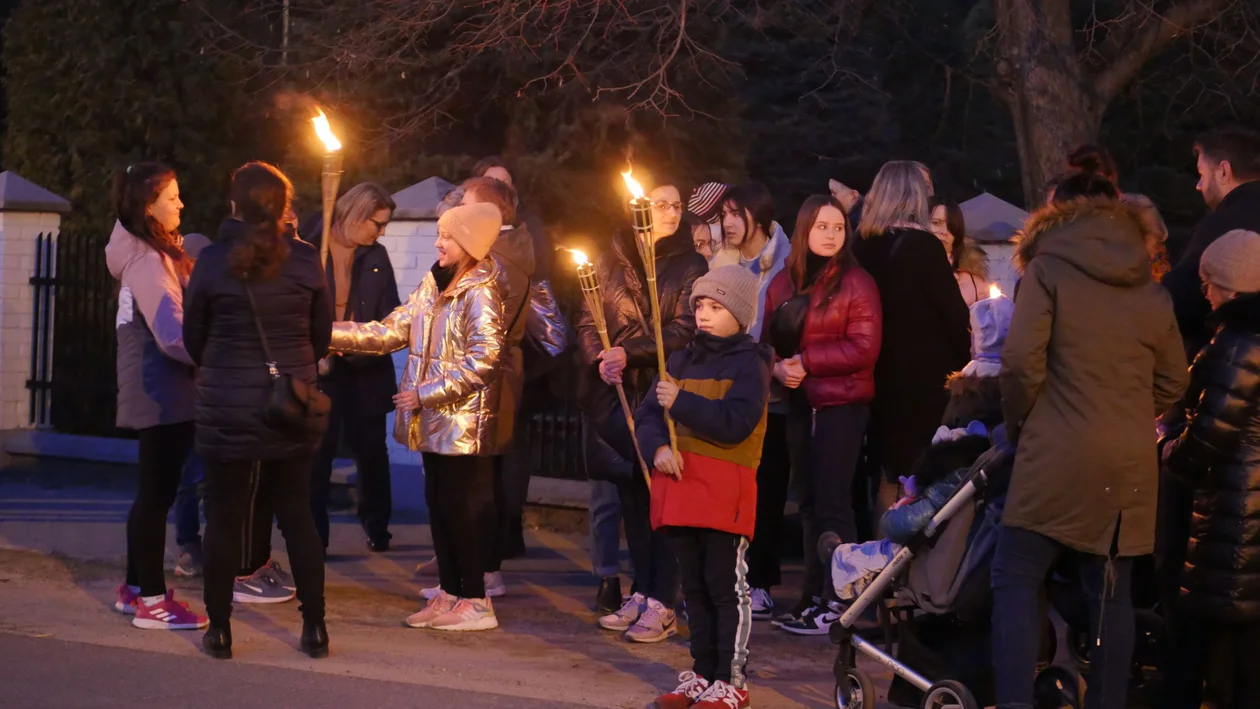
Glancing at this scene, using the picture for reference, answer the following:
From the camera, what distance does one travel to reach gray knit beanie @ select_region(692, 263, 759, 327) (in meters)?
5.74

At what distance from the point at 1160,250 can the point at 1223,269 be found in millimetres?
724

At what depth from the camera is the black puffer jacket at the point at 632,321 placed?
694cm

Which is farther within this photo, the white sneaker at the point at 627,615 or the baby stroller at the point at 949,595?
the white sneaker at the point at 627,615

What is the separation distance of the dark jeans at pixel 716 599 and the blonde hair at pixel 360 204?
10.7ft

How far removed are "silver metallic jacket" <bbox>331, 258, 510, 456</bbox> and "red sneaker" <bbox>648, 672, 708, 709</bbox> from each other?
1.58 meters

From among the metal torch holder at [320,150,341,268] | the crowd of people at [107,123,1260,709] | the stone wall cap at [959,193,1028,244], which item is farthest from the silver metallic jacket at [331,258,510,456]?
the stone wall cap at [959,193,1028,244]

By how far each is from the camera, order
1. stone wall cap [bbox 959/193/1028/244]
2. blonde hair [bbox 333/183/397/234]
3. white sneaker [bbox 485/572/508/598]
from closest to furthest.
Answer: white sneaker [bbox 485/572/508/598]
blonde hair [bbox 333/183/397/234]
stone wall cap [bbox 959/193/1028/244]

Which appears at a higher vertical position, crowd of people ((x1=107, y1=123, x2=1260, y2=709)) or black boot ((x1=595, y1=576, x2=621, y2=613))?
crowd of people ((x1=107, y1=123, x2=1260, y2=709))

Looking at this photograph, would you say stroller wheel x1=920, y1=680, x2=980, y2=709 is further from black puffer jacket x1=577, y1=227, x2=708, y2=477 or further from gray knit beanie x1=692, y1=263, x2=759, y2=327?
black puffer jacket x1=577, y1=227, x2=708, y2=477

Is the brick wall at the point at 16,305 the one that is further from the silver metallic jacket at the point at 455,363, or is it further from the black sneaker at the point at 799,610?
the black sneaker at the point at 799,610

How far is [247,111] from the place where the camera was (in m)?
17.7

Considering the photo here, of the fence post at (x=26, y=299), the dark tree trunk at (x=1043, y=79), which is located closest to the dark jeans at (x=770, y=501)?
the dark tree trunk at (x=1043, y=79)

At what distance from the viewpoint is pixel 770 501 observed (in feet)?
25.2

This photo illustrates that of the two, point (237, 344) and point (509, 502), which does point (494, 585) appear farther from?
point (237, 344)
